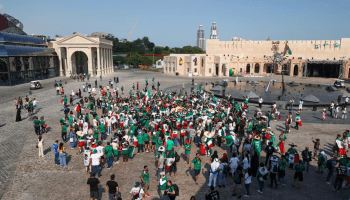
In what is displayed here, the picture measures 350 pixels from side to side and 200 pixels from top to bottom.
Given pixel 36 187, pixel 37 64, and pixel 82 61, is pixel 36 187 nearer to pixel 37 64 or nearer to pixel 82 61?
pixel 37 64

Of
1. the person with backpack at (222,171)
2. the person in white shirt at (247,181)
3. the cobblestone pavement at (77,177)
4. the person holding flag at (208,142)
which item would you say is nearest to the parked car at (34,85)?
the cobblestone pavement at (77,177)

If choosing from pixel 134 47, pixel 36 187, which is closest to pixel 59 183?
pixel 36 187

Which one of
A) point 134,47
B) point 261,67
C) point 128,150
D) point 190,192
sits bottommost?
point 190,192

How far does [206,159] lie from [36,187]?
7.89 metres

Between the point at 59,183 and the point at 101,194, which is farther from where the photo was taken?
the point at 59,183

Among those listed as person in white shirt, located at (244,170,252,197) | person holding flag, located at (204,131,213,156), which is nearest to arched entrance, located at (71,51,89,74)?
person holding flag, located at (204,131,213,156)

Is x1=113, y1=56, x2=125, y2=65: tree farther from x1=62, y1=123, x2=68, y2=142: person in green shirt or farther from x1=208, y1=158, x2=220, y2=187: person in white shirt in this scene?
x1=208, y1=158, x2=220, y2=187: person in white shirt

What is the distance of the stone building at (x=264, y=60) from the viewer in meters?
63.9

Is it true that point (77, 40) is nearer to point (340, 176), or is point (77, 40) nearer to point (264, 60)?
point (264, 60)

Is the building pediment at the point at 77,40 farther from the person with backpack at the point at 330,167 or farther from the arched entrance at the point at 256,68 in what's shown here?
the person with backpack at the point at 330,167

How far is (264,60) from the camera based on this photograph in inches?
2899

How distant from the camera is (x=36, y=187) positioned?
1014 cm

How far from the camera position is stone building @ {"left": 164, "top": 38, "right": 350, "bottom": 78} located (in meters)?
63.9

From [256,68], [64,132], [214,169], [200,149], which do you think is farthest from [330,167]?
[256,68]
